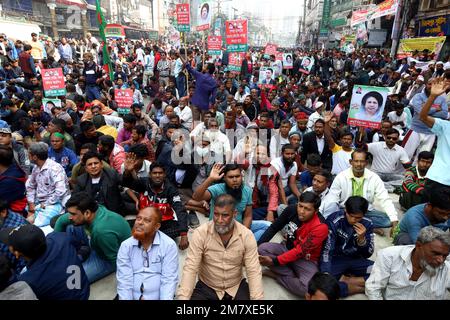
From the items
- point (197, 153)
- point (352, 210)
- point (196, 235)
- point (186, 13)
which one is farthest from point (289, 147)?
point (186, 13)

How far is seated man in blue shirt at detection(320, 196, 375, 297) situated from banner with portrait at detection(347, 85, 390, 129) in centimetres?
270

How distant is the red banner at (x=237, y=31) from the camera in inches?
377

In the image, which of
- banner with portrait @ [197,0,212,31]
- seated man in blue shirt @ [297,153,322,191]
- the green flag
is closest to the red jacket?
seated man in blue shirt @ [297,153,322,191]

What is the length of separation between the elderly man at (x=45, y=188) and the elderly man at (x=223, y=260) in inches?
91.5

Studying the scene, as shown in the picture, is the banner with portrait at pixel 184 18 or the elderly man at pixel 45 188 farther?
the banner with portrait at pixel 184 18

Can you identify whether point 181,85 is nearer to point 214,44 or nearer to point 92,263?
point 214,44

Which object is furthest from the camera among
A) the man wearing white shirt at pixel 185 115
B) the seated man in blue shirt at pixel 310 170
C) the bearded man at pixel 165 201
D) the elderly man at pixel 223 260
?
the man wearing white shirt at pixel 185 115

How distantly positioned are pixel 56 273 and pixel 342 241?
259 cm

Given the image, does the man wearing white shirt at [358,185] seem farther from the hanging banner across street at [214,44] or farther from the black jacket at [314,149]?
the hanging banner across street at [214,44]

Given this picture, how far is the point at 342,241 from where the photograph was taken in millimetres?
3184

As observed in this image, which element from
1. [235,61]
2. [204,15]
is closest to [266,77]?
[235,61]

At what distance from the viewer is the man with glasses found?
209 inches

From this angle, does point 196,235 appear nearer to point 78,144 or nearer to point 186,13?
point 78,144

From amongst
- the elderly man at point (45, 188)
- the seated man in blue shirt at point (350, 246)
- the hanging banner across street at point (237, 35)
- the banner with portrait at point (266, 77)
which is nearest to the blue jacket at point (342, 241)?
the seated man in blue shirt at point (350, 246)
